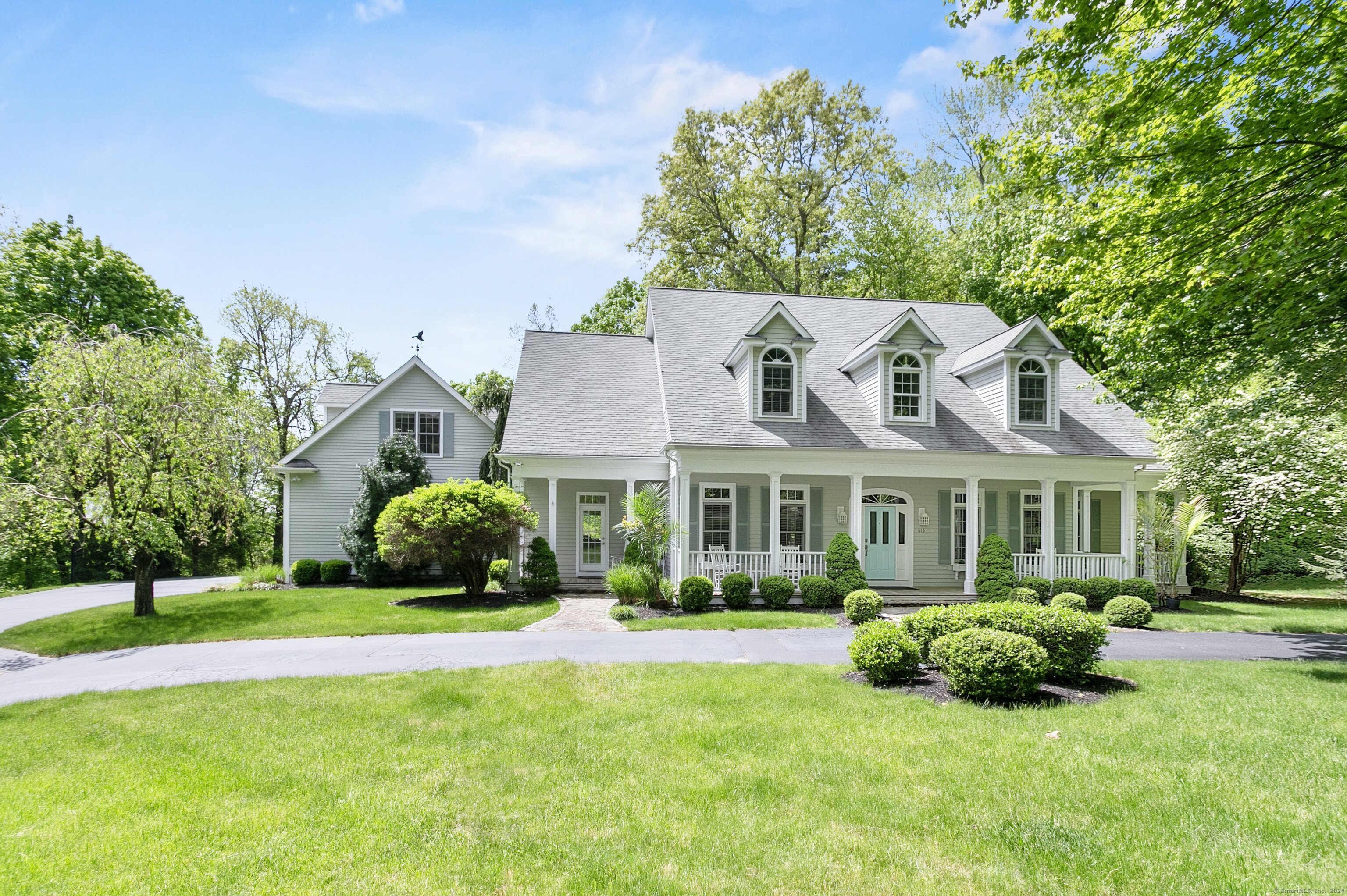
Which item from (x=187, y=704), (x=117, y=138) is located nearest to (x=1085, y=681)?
(x=187, y=704)

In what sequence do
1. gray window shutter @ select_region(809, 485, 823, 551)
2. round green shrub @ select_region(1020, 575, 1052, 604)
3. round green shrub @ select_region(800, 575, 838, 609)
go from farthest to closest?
gray window shutter @ select_region(809, 485, 823, 551), round green shrub @ select_region(1020, 575, 1052, 604), round green shrub @ select_region(800, 575, 838, 609)

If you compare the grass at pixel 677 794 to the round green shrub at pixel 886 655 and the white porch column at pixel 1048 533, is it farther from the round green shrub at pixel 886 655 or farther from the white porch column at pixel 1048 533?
the white porch column at pixel 1048 533

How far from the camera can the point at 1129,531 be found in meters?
16.2

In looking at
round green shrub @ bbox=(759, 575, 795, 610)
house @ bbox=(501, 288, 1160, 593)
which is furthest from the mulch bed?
house @ bbox=(501, 288, 1160, 593)

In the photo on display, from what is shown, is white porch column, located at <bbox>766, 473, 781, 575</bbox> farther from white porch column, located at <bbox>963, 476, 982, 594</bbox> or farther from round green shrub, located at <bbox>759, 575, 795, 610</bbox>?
white porch column, located at <bbox>963, 476, 982, 594</bbox>

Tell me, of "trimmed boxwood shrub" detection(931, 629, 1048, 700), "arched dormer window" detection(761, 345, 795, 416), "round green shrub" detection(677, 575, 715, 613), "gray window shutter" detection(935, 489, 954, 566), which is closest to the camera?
"trimmed boxwood shrub" detection(931, 629, 1048, 700)

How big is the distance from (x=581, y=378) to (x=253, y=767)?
1488cm

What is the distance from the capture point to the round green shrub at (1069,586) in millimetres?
15156

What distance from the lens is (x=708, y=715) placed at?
22.0 feet

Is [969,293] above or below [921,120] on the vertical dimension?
below

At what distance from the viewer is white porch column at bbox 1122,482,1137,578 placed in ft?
52.6

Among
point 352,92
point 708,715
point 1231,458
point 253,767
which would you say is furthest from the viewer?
point 1231,458

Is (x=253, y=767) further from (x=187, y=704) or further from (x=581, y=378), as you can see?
(x=581, y=378)

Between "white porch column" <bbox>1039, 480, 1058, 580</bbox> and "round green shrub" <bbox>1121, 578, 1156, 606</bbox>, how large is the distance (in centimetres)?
144
